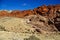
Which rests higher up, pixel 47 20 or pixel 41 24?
pixel 47 20

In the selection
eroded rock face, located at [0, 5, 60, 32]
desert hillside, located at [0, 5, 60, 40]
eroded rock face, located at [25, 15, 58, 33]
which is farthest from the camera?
eroded rock face, located at [0, 5, 60, 32]

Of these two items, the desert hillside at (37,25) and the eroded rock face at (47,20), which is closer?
the desert hillside at (37,25)

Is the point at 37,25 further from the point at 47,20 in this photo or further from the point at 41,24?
the point at 47,20

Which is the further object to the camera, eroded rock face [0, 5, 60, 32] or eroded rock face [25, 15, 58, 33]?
eroded rock face [0, 5, 60, 32]

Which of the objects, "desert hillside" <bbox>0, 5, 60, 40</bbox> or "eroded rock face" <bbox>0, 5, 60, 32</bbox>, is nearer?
"desert hillside" <bbox>0, 5, 60, 40</bbox>

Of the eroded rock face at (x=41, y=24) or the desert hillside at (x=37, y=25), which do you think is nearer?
the desert hillside at (x=37, y=25)

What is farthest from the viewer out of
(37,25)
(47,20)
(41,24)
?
(47,20)

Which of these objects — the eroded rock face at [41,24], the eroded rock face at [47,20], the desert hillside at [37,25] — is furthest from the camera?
the eroded rock face at [47,20]

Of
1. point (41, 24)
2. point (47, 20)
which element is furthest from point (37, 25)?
point (47, 20)

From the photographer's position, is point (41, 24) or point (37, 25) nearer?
point (37, 25)

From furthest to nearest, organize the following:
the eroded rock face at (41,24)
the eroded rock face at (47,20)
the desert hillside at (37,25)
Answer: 1. the eroded rock face at (47,20)
2. the eroded rock face at (41,24)
3. the desert hillside at (37,25)

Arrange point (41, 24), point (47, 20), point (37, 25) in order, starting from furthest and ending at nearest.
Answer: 1. point (47, 20)
2. point (41, 24)
3. point (37, 25)

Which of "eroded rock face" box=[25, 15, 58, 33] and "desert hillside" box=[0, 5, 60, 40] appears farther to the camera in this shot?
"eroded rock face" box=[25, 15, 58, 33]

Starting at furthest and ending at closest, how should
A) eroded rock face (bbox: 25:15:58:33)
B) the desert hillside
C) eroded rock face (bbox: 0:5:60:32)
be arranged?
eroded rock face (bbox: 0:5:60:32) < eroded rock face (bbox: 25:15:58:33) < the desert hillside
